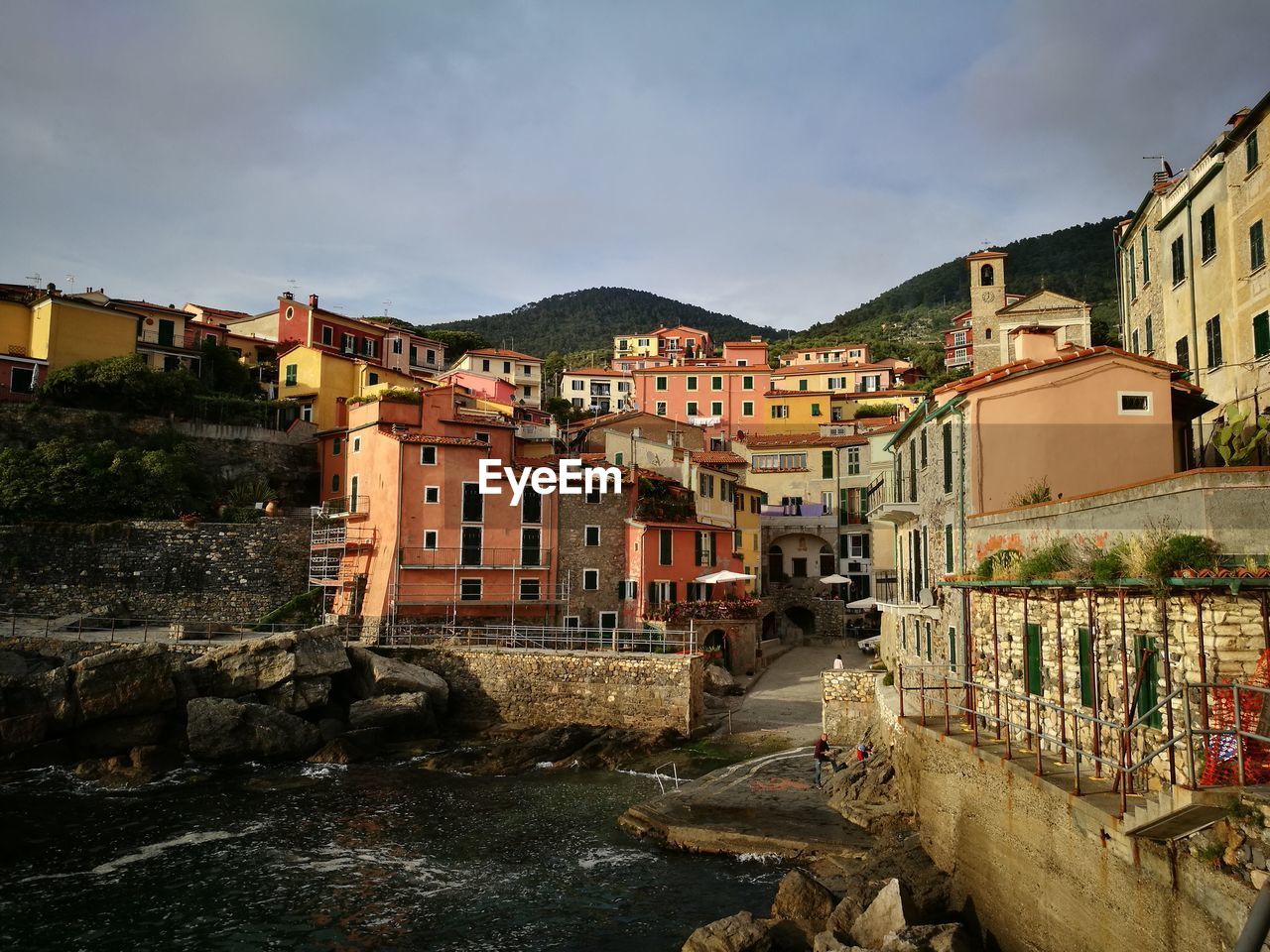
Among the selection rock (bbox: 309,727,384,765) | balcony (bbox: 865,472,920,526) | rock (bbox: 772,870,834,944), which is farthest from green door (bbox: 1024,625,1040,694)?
rock (bbox: 309,727,384,765)

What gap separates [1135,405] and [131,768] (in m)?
29.6

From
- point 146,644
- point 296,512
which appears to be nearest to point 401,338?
point 296,512

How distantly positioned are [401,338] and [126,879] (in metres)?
50.8

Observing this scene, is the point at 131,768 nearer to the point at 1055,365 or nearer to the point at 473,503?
the point at 473,503

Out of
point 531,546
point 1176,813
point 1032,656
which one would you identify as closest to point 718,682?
point 531,546

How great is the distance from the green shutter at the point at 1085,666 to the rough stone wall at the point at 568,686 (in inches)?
761

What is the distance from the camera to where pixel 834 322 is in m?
155

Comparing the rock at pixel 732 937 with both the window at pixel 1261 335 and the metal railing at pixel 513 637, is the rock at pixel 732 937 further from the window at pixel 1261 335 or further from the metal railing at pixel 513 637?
the metal railing at pixel 513 637

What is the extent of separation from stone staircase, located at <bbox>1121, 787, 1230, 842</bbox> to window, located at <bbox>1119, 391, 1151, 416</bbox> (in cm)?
1228

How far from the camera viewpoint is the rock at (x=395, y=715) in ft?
101

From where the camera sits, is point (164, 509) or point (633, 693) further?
point (164, 509)

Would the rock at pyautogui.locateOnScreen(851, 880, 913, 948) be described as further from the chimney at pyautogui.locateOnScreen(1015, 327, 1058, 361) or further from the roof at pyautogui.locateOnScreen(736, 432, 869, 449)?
the roof at pyautogui.locateOnScreen(736, 432, 869, 449)

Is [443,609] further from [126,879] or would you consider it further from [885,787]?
[885,787]

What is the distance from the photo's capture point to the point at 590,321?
560ft
